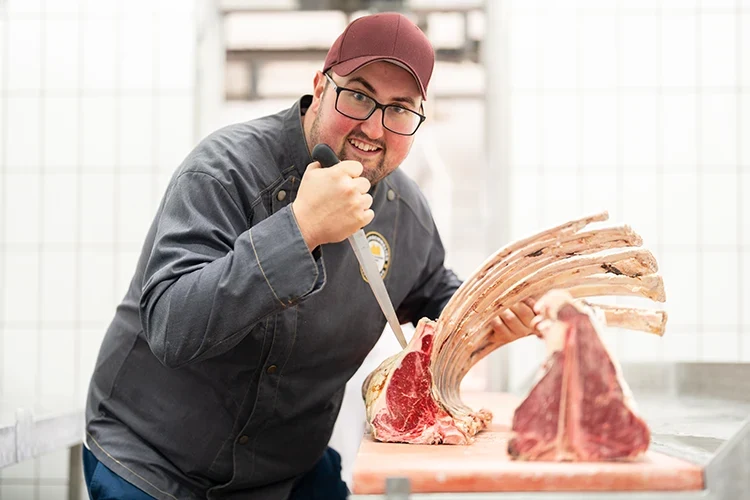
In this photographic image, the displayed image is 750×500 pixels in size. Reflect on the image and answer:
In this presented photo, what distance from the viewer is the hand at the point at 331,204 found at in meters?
1.29

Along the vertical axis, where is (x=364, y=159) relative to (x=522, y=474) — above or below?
above

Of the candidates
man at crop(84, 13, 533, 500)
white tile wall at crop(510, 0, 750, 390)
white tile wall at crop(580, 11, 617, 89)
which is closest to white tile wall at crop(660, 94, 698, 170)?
white tile wall at crop(510, 0, 750, 390)

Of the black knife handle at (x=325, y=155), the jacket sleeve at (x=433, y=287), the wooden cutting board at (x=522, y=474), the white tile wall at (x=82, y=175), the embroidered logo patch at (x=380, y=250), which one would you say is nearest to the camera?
the wooden cutting board at (x=522, y=474)

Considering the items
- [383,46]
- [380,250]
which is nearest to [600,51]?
[380,250]

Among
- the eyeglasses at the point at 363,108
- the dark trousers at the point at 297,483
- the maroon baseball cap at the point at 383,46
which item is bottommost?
the dark trousers at the point at 297,483

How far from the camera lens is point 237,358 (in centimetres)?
165

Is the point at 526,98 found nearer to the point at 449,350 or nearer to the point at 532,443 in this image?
the point at 449,350

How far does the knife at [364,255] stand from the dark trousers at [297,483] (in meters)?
0.61

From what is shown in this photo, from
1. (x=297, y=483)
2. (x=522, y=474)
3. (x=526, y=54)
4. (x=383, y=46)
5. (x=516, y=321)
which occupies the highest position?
(x=526, y=54)

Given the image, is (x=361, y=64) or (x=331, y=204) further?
(x=361, y=64)

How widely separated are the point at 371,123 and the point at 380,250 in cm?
37

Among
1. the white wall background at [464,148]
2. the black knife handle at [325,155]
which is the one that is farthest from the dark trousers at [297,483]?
the white wall background at [464,148]

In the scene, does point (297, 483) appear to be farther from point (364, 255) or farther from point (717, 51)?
point (717, 51)

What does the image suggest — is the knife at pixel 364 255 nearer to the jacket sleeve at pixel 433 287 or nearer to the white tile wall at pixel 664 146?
the jacket sleeve at pixel 433 287
